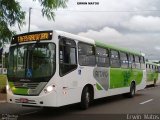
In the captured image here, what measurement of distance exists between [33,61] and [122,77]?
310 inches

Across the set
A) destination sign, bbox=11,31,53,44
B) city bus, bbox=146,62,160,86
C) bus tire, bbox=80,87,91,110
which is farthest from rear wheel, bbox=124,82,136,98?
city bus, bbox=146,62,160,86

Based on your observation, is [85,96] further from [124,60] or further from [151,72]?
[151,72]

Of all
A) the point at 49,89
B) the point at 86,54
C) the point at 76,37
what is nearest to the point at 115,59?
the point at 86,54

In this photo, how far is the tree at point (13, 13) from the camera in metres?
14.8

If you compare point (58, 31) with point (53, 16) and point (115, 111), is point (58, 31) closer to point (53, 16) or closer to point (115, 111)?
point (53, 16)

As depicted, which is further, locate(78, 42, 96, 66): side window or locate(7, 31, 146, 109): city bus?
locate(78, 42, 96, 66): side window

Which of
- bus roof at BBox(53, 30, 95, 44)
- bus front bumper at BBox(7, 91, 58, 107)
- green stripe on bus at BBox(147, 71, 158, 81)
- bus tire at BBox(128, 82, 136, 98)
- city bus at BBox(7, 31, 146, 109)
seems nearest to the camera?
bus front bumper at BBox(7, 91, 58, 107)

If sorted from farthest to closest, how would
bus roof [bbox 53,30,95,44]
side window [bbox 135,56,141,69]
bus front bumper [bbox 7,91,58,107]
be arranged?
side window [bbox 135,56,141,69] < bus roof [bbox 53,30,95,44] < bus front bumper [bbox 7,91,58,107]

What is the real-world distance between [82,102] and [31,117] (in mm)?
2611

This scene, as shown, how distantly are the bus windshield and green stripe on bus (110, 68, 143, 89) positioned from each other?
5.82m

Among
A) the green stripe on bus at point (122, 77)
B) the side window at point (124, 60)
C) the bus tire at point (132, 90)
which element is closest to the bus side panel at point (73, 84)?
the green stripe on bus at point (122, 77)

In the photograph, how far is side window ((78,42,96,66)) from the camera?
1473 cm

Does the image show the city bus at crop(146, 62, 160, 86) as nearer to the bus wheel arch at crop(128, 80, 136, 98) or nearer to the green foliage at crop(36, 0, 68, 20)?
the bus wheel arch at crop(128, 80, 136, 98)

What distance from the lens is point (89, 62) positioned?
51.0 ft
